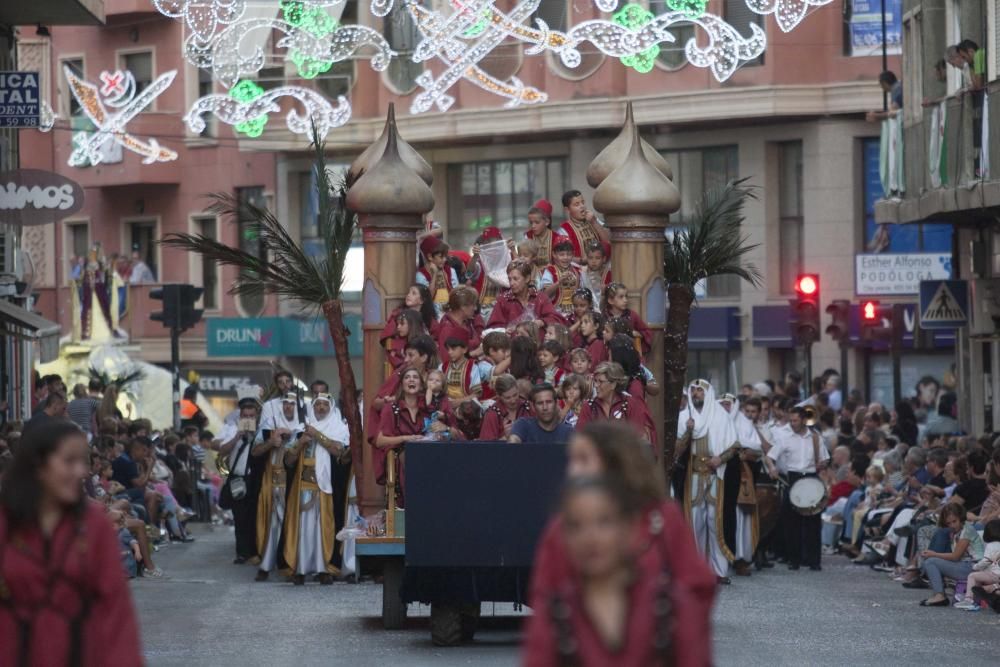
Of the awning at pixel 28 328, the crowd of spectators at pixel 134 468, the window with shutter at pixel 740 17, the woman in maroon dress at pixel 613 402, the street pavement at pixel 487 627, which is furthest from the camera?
the window with shutter at pixel 740 17

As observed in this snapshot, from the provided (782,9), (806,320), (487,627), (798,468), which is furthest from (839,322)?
(487,627)

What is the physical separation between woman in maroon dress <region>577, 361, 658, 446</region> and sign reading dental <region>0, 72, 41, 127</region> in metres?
8.55

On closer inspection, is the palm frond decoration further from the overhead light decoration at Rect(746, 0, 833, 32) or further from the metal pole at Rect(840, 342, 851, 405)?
the metal pole at Rect(840, 342, 851, 405)

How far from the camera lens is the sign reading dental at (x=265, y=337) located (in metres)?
47.2

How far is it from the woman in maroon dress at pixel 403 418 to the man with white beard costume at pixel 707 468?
642cm

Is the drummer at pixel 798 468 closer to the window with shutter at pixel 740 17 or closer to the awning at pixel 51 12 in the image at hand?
the awning at pixel 51 12

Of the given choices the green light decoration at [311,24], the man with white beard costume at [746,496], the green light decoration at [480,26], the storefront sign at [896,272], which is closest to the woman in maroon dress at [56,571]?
the man with white beard costume at [746,496]

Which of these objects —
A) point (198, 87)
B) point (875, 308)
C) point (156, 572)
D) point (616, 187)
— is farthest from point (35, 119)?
point (198, 87)

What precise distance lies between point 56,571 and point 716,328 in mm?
33030

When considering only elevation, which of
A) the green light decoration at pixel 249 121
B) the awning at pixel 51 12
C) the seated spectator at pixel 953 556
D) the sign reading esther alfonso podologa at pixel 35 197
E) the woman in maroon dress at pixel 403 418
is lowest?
the seated spectator at pixel 953 556

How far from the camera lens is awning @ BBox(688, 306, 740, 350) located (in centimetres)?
4009

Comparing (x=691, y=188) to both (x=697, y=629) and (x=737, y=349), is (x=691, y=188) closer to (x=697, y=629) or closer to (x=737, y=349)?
(x=737, y=349)

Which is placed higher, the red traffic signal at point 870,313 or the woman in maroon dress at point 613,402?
the red traffic signal at point 870,313

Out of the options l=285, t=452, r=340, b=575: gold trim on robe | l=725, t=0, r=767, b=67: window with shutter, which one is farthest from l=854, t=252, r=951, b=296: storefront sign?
l=285, t=452, r=340, b=575: gold trim on robe
